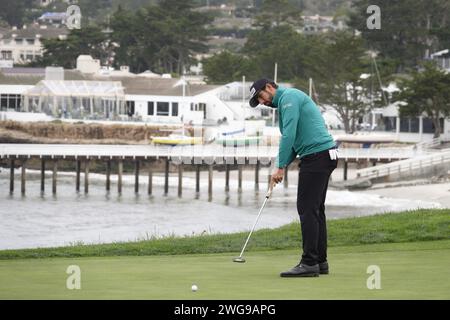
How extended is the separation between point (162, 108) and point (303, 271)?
92464mm

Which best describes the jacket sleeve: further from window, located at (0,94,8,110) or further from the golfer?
window, located at (0,94,8,110)

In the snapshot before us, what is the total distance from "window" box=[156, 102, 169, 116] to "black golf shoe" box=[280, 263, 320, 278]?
91390mm

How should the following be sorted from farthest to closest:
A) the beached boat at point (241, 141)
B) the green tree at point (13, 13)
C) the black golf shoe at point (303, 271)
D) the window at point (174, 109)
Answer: the green tree at point (13, 13)
the window at point (174, 109)
the beached boat at point (241, 141)
the black golf shoe at point (303, 271)

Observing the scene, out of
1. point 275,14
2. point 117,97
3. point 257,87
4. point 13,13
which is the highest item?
point 13,13

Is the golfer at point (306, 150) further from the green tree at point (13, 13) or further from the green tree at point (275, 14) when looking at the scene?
the green tree at point (13, 13)

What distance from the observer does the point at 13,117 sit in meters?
104

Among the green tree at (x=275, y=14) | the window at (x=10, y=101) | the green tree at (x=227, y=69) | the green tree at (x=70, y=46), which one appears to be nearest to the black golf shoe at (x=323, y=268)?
the window at (x=10, y=101)

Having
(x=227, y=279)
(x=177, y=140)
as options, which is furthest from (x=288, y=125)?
(x=177, y=140)

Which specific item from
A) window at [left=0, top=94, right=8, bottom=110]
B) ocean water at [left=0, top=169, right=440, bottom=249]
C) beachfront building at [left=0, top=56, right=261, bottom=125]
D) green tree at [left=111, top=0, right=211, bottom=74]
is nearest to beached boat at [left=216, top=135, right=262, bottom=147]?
beachfront building at [left=0, top=56, right=261, bottom=125]

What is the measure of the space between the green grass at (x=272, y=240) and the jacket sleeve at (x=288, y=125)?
6.58m

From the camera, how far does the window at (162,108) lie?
10529 cm

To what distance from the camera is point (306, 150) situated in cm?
1405

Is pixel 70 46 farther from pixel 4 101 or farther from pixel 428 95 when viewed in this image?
pixel 428 95
